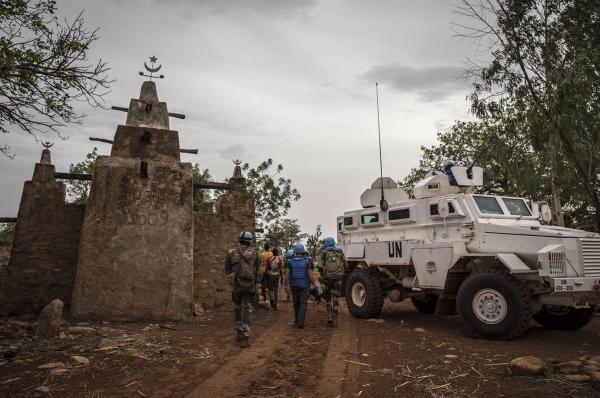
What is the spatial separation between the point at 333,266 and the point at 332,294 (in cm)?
59

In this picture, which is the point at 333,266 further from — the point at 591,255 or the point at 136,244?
the point at 591,255

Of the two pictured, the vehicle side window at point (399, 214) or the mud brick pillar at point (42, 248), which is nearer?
the vehicle side window at point (399, 214)

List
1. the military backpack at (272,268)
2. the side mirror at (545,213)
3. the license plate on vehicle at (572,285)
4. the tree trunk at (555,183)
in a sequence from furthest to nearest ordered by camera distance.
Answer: the tree trunk at (555,183) → the military backpack at (272,268) → the side mirror at (545,213) → the license plate on vehicle at (572,285)

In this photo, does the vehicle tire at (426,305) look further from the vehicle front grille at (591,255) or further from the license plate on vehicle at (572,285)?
the license plate on vehicle at (572,285)

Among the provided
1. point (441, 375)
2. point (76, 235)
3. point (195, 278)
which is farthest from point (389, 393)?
point (76, 235)

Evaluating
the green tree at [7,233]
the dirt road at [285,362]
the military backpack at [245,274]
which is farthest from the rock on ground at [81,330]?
the green tree at [7,233]

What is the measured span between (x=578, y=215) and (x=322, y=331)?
643 inches

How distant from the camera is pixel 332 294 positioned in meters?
8.83

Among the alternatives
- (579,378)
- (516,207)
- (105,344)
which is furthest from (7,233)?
(579,378)

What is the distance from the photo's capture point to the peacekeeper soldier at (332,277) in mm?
8672

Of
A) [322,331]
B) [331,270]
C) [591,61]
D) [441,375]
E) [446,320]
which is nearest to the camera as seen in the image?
[441,375]

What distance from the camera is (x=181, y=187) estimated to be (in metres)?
9.66

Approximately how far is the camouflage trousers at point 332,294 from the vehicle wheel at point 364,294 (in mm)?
871

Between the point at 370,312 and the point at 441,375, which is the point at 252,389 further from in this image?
the point at 370,312
